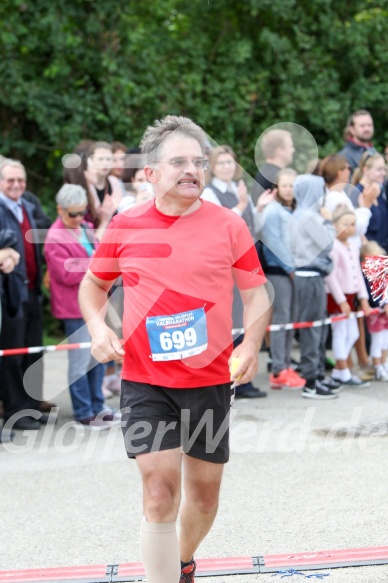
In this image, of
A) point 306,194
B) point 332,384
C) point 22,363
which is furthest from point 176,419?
point 306,194

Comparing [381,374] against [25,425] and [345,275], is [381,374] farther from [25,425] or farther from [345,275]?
[25,425]

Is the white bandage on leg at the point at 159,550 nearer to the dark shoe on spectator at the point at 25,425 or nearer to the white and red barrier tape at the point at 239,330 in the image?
the white and red barrier tape at the point at 239,330

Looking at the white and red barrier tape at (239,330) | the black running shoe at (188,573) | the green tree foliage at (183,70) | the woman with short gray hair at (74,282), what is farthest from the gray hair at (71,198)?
the green tree foliage at (183,70)

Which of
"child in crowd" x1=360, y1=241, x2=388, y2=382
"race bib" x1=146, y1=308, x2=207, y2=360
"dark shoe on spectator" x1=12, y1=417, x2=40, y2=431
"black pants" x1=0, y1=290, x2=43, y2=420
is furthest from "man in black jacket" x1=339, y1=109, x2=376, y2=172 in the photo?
"race bib" x1=146, y1=308, x2=207, y2=360

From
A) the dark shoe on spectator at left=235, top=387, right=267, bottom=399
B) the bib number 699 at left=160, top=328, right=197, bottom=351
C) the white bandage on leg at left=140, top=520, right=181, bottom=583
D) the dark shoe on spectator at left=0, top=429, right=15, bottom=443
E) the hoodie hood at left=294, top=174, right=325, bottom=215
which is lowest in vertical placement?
the dark shoe on spectator at left=235, top=387, right=267, bottom=399

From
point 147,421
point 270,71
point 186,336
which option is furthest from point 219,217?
point 270,71

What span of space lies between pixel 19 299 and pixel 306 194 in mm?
2822

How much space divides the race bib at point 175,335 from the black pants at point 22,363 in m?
3.82

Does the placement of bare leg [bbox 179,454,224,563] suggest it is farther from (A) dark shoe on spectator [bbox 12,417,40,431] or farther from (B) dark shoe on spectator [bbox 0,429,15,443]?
(A) dark shoe on spectator [bbox 12,417,40,431]

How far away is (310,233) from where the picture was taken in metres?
8.95

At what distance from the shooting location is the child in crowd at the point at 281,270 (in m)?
9.02

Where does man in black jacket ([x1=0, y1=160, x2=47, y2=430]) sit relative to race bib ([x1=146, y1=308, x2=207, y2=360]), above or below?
below

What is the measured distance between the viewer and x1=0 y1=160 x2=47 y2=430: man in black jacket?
7.75 metres

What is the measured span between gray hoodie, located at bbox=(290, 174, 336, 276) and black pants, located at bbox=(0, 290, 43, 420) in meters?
2.34
